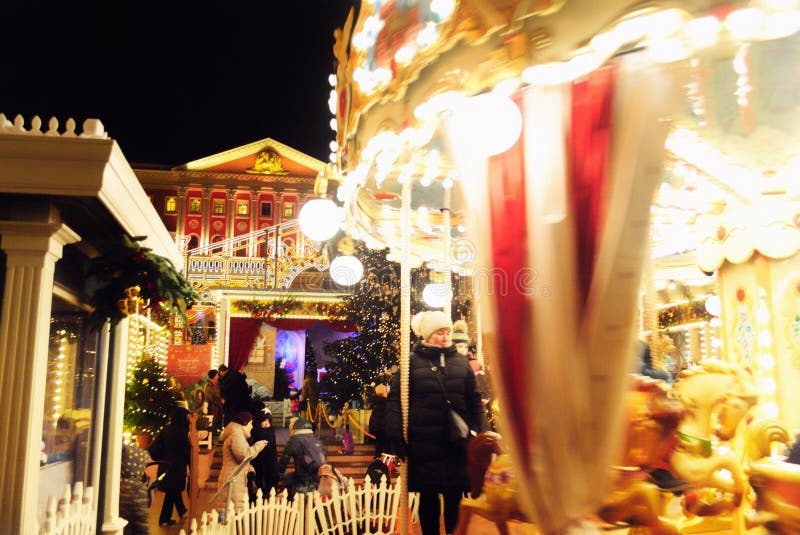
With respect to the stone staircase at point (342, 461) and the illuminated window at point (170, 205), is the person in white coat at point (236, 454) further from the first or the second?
the illuminated window at point (170, 205)

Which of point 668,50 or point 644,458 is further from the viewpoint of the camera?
point 644,458

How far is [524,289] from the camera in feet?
9.20

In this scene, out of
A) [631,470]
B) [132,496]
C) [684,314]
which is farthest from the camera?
[684,314]

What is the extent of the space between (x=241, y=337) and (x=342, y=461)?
699 centimetres

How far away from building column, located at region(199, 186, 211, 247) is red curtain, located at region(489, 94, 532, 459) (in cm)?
2854

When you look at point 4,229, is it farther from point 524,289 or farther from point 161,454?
point 161,454

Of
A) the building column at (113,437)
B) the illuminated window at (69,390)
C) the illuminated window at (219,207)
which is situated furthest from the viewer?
the illuminated window at (219,207)

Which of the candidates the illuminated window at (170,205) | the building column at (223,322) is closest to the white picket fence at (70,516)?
the building column at (223,322)

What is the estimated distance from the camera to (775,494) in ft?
11.6

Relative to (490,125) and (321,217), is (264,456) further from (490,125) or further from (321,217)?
(490,125)

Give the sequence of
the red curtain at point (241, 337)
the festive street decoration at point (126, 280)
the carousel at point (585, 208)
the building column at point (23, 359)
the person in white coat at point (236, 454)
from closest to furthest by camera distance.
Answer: the carousel at point (585, 208)
the building column at point (23, 359)
the festive street decoration at point (126, 280)
the person in white coat at point (236, 454)
the red curtain at point (241, 337)

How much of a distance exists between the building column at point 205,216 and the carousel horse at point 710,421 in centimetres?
2819

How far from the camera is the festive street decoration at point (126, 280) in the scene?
4.73 meters

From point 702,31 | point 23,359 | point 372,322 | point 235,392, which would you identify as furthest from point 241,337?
point 702,31
